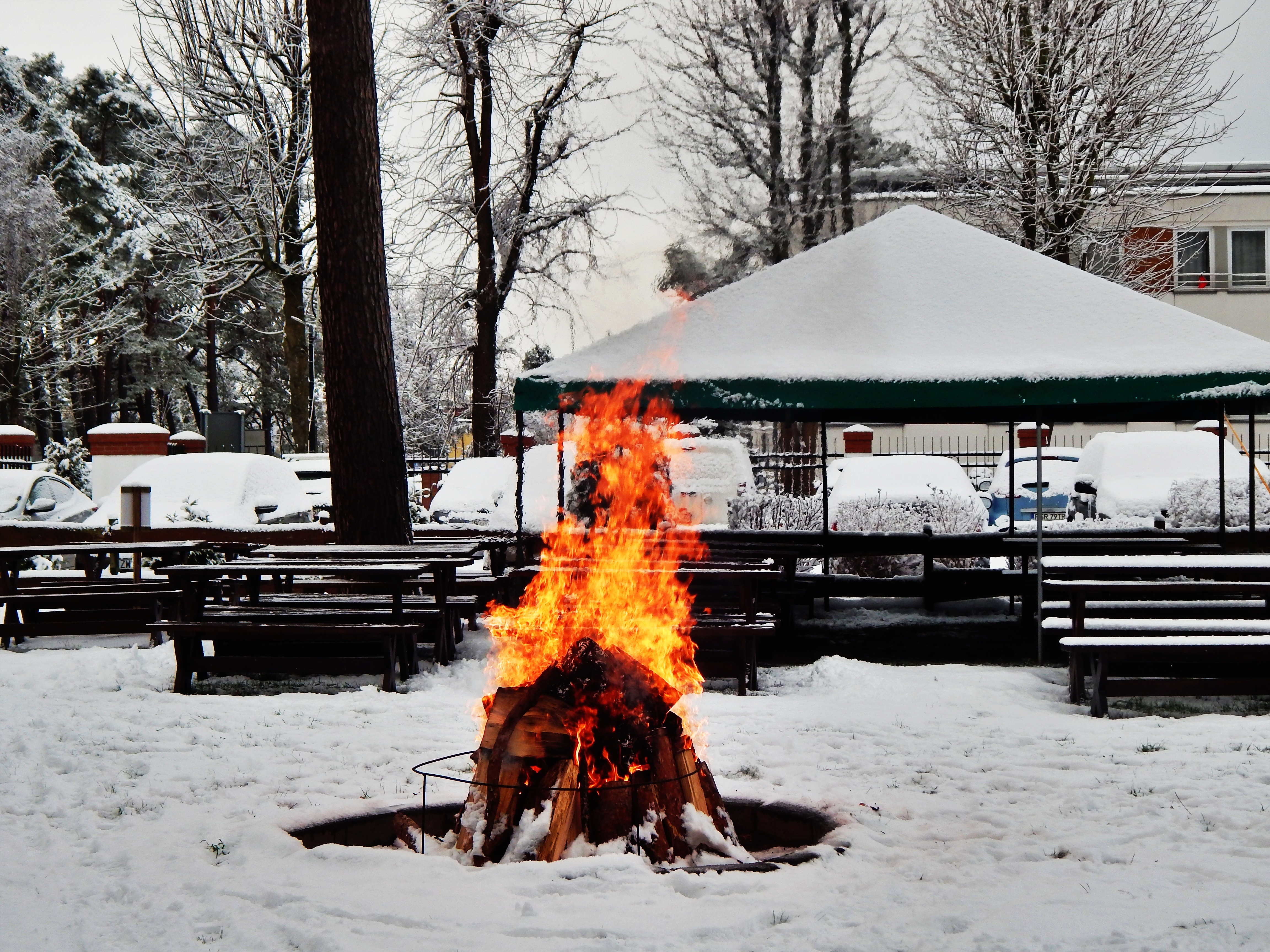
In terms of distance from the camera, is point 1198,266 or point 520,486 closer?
point 520,486

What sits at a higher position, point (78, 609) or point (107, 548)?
point (107, 548)

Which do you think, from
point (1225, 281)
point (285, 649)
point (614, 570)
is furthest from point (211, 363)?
point (614, 570)

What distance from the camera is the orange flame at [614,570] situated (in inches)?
233

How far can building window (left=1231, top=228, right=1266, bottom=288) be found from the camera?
107 ft

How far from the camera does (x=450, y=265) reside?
24094mm

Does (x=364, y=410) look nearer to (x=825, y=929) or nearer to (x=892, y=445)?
(x=825, y=929)

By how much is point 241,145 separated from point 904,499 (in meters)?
15.6

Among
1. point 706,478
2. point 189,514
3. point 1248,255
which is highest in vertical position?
point 1248,255

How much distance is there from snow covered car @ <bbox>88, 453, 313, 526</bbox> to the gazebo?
828cm

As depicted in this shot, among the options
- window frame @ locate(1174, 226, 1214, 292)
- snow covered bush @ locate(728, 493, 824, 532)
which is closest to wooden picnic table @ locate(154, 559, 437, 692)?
snow covered bush @ locate(728, 493, 824, 532)

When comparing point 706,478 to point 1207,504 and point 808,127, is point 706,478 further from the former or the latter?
point 808,127

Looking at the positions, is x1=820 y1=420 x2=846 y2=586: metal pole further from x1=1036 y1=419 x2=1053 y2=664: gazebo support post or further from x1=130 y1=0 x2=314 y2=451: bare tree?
x1=130 y1=0 x2=314 y2=451: bare tree

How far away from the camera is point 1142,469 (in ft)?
54.2

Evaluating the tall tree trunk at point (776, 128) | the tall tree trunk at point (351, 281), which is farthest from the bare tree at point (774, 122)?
the tall tree trunk at point (351, 281)
